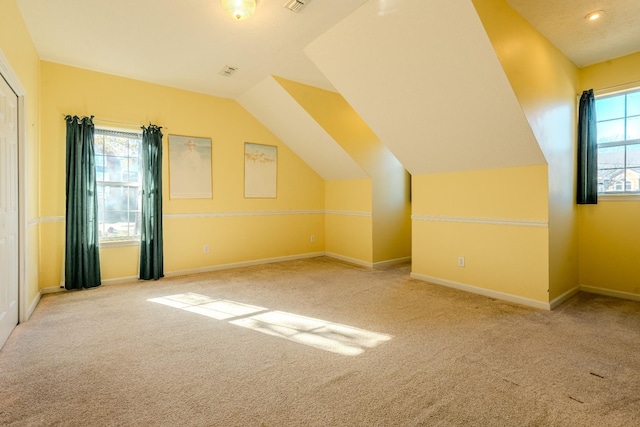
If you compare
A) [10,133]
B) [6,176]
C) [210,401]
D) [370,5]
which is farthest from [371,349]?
[10,133]

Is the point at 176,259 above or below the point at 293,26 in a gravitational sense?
below

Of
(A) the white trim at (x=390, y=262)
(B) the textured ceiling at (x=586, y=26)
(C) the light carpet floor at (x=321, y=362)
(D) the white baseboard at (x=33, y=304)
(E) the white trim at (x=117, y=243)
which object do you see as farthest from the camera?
(A) the white trim at (x=390, y=262)

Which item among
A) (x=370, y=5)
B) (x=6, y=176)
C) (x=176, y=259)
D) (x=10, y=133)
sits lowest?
(x=176, y=259)

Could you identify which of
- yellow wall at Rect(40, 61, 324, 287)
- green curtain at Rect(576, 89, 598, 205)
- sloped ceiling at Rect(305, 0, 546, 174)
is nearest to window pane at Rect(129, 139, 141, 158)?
yellow wall at Rect(40, 61, 324, 287)

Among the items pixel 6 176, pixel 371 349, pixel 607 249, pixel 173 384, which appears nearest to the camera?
pixel 173 384

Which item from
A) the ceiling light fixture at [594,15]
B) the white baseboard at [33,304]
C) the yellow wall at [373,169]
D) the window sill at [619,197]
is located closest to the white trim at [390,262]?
the yellow wall at [373,169]

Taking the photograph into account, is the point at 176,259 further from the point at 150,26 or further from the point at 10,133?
the point at 150,26

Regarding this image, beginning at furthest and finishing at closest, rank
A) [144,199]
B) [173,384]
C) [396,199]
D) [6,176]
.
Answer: [396,199]
[144,199]
[6,176]
[173,384]

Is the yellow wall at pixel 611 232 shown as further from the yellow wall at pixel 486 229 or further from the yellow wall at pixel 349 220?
the yellow wall at pixel 349 220

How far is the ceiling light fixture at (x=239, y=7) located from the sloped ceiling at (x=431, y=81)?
2.69 feet

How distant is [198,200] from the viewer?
4680mm

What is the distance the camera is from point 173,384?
1842mm

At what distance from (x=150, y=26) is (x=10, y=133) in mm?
1514

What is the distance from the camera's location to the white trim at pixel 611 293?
3358 mm
